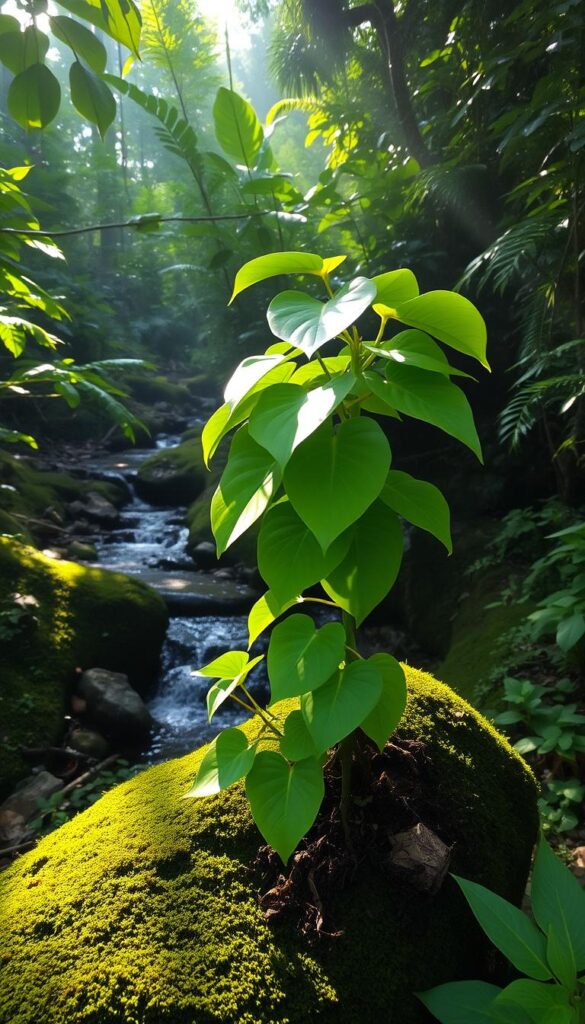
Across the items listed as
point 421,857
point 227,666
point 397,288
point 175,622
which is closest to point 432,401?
point 397,288

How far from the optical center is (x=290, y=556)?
2.65 ft

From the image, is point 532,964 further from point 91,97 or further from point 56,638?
point 56,638

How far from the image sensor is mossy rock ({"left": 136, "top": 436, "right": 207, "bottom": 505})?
301 inches

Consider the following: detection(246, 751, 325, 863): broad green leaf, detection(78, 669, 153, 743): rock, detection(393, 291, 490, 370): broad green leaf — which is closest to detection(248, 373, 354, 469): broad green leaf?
detection(393, 291, 490, 370): broad green leaf

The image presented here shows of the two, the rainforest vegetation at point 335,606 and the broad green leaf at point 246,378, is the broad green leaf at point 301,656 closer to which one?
the rainforest vegetation at point 335,606

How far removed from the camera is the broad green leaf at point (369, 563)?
843 millimetres

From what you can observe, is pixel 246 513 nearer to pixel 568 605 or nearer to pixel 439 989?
pixel 439 989

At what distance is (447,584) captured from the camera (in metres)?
4.02

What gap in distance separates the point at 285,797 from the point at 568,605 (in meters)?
1.76

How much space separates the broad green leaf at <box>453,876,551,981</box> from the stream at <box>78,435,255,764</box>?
2.49 metres

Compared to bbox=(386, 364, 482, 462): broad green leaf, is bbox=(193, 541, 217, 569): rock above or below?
below

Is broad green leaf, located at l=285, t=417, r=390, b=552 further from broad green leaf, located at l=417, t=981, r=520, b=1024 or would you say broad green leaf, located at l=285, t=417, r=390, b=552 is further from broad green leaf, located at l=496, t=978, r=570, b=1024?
broad green leaf, located at l=417, t=981, r=520, b=1024

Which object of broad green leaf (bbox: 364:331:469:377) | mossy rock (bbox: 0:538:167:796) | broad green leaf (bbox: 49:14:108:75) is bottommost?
mossy rock (bbox: 0:538:167:796)

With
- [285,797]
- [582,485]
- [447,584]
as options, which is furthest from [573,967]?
[447,584]
